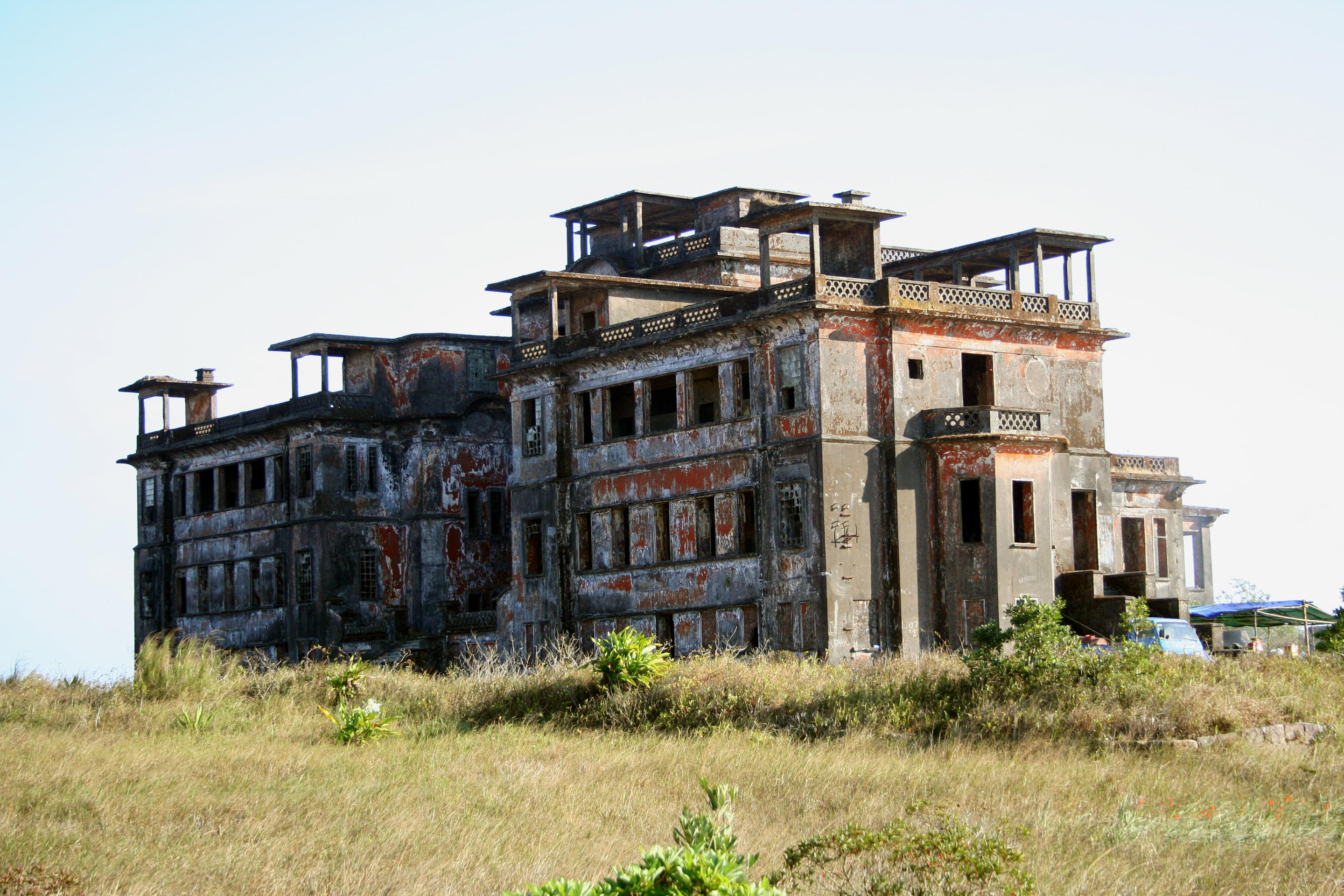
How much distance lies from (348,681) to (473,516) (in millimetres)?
20568

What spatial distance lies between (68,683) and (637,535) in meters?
13.8

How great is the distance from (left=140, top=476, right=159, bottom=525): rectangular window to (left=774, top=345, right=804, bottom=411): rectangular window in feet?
90.7

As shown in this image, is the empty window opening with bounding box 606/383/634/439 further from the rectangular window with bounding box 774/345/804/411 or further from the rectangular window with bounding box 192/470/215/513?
the rectangular window with bounding box 192/470/215/513

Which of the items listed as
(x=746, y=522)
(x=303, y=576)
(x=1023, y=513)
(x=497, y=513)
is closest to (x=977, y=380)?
(x=1023, y=513)

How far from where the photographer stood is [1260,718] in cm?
2250

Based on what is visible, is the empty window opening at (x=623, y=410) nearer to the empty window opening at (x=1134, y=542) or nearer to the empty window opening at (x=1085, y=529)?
the empty window opening at (x=1085, y=529)

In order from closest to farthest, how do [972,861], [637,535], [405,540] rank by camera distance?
[972,861] → [637,535] → [405,540]

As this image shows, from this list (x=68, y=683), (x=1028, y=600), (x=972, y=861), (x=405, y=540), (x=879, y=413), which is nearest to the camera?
(x=972, y=861)

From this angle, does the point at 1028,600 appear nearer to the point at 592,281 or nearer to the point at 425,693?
the point at 425,693

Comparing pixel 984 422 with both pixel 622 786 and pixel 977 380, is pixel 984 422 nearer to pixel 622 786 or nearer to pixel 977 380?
pixel 977 380

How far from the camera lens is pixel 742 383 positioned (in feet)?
127

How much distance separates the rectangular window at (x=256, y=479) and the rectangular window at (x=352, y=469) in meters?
3.75

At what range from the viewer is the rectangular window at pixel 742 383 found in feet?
127

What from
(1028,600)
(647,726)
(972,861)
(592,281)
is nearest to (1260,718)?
(1028,600)
